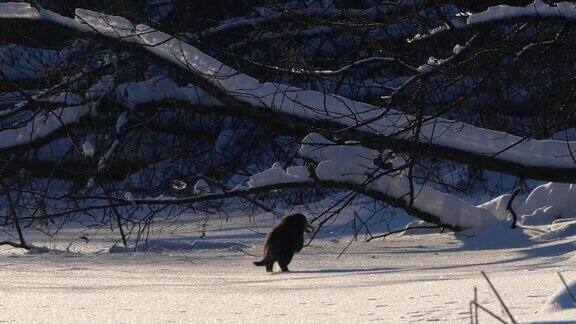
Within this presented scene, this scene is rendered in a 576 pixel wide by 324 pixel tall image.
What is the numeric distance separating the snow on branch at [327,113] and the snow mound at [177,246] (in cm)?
139

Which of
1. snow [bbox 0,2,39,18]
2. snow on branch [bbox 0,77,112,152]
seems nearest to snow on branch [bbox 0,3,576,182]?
snow [bbox 0,2,39,18]

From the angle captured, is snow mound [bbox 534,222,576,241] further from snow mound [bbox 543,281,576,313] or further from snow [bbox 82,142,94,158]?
snow mound [bbox 543,281,576,313]

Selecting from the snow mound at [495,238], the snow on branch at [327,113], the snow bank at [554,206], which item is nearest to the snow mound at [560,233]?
the snow mound at [495,238]

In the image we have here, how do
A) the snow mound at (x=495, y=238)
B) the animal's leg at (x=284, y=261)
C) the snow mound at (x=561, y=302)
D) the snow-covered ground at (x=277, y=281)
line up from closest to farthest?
the snow mound at (x=561, y=302), the snow-covered ground at (x=277, y=281), the animal's leg at (x=284, y=261), the snow mound at (x=495, y=238)

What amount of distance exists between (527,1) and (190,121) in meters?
3.78

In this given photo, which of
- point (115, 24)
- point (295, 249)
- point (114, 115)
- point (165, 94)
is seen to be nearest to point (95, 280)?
point (295, 249)

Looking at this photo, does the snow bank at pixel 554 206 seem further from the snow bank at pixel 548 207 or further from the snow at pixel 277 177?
the snow at pixel 277 177

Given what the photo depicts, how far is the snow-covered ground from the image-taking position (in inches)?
145

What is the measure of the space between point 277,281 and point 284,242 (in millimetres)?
1566

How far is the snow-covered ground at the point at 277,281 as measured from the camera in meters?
3.68

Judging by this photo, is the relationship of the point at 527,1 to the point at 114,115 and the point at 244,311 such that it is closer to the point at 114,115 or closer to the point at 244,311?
the point at 114,115

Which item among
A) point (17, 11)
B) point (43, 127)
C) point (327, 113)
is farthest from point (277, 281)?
point (43, 127)

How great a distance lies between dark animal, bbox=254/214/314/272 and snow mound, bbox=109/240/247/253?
1180mm

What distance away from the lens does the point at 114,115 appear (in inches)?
405
